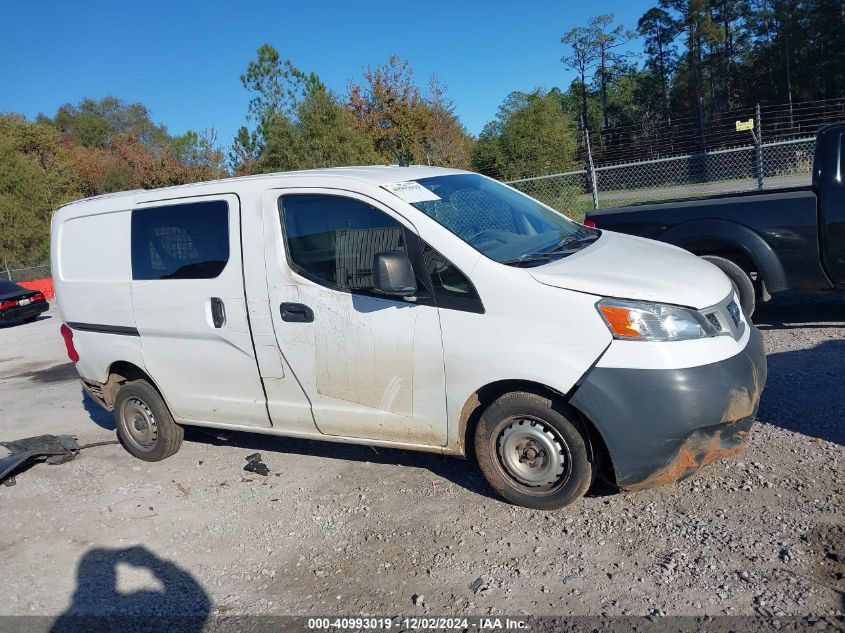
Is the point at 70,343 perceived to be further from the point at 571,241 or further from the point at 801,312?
the point at 801,312

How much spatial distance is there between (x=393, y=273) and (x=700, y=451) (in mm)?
1858

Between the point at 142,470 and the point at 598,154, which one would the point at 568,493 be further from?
the point at 598,154

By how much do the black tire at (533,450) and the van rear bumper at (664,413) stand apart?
0.56ft

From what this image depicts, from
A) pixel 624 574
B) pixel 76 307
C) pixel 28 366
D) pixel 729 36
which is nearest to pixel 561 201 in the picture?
pixel 28 366

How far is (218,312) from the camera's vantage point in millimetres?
4699

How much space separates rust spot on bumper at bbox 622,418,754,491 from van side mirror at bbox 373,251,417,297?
5.23 ft

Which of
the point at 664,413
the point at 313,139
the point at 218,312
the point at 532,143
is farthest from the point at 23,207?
the point at 664,413

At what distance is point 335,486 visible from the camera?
15.4 ft

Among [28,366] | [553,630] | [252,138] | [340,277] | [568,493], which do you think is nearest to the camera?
[553,630]

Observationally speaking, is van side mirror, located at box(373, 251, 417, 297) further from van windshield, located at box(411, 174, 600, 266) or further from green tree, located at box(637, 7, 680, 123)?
green tree, located at box(637, 7, 680, 123)

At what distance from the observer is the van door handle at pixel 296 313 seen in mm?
4315

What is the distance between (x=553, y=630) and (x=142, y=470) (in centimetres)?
368

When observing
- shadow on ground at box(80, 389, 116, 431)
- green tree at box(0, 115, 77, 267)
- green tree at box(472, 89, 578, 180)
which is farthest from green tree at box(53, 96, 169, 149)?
shadow on ground at box(80, 389, 116, 431)

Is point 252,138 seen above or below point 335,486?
above
